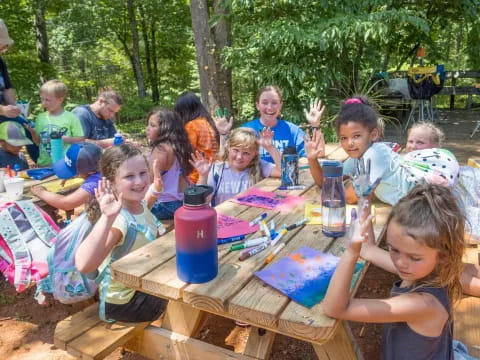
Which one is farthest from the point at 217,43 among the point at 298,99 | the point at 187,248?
the point at 187,248

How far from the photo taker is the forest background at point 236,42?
7.00 meters

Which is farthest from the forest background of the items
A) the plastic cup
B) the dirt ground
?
the plastic cup

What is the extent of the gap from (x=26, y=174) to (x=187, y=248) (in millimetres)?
2609

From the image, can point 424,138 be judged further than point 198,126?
No

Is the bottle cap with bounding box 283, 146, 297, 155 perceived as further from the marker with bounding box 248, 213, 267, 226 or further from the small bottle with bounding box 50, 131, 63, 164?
the small bottle with bounding box 50, 131, 63, 164

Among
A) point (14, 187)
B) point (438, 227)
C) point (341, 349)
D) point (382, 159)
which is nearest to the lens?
→ point (438, 227)

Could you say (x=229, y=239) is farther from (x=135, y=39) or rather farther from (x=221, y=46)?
(x=135, y=39)

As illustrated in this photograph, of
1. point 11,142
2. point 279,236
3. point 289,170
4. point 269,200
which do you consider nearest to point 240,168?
point 289,170

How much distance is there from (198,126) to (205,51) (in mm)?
3853

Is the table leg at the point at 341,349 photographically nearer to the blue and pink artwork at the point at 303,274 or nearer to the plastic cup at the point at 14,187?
the blue and pink artwork at the point at 303,274

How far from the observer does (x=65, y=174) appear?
255cm

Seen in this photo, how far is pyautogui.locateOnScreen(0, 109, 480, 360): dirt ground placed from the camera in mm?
2484

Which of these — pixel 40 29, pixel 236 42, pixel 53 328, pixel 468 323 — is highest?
pixel 40 29

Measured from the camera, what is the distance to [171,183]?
3.25 meters
